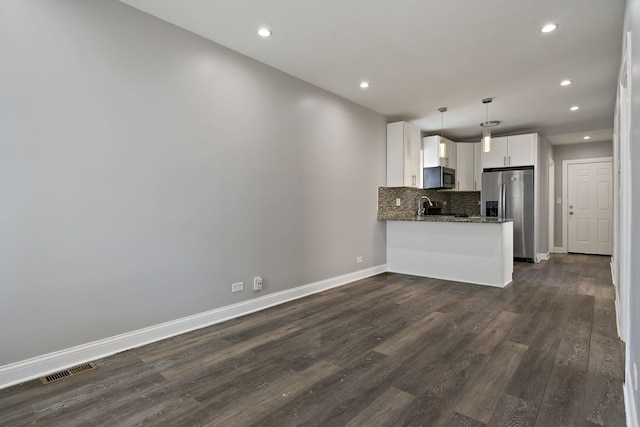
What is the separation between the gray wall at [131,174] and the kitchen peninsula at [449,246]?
6.55 feet

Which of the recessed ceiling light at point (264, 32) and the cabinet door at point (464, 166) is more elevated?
the recessed ceiling light at point (264, 32)

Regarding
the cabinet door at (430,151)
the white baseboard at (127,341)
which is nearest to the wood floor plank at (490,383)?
the white baseboard at (127,341)

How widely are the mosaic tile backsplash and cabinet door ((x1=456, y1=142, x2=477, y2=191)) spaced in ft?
1.98

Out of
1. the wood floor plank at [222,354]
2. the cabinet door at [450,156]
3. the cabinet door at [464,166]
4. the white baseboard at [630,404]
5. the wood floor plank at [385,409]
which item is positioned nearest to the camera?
the white baseboard at [630,404]

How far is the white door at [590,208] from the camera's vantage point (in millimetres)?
7156

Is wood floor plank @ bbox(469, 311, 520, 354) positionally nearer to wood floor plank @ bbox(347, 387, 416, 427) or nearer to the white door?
wood floor plank @ bbox(347, 387, 416, 427)

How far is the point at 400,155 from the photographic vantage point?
545 cm

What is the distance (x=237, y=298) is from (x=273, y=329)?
0.58 m

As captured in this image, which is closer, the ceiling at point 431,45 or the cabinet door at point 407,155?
the ceiling at point 431,45

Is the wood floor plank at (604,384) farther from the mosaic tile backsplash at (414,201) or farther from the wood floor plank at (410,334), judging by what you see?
the mosaic tile backsplash at (414,201)

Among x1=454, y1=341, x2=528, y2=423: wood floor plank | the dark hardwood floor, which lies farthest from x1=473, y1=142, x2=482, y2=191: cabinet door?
x1=454, y1=341, x2=528, y2=423: wood floor plank

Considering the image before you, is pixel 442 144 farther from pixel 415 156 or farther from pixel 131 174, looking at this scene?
pixel 131 174

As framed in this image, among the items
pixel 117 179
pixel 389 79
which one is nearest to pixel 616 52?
pixel 389 79

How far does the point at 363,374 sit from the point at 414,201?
189 inches
